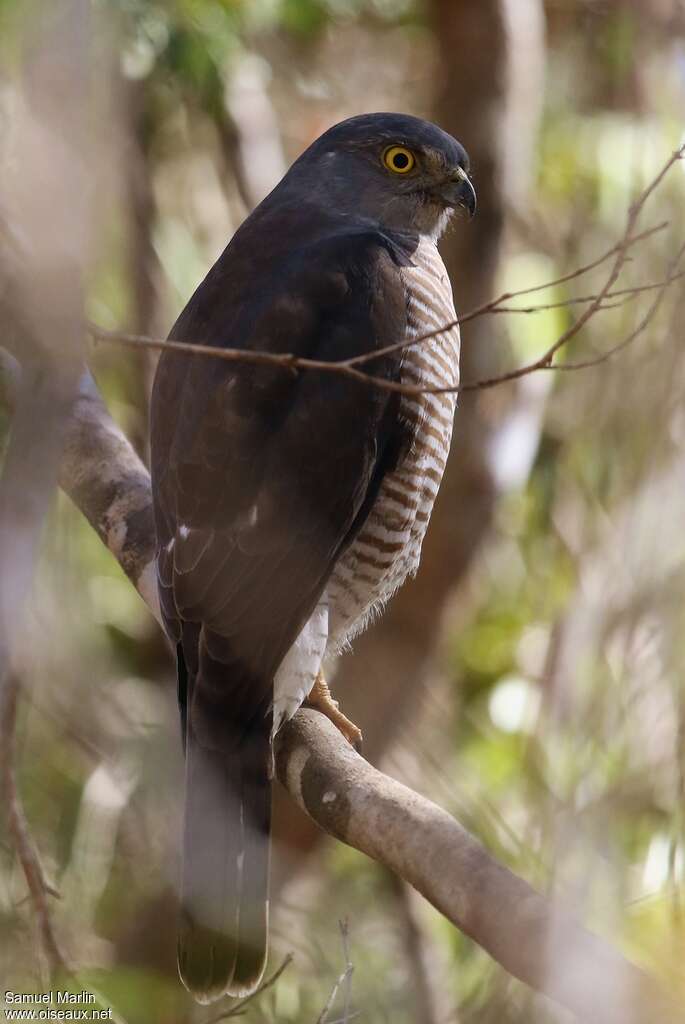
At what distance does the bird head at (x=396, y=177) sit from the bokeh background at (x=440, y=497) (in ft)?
1.96

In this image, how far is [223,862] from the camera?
300 cm

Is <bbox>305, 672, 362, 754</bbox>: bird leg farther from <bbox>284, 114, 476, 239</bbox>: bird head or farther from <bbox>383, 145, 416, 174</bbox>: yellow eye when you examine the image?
<bbox>383, 145, 416, 174</bbox>: yellow eye

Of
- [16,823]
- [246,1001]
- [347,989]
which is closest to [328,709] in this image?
[347,989]

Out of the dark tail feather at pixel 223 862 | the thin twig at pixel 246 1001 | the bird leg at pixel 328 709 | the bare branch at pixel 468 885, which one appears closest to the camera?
the bare branch at pixel 468 885

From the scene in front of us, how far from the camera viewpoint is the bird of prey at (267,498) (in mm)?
3008

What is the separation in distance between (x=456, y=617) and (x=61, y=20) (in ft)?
13.7

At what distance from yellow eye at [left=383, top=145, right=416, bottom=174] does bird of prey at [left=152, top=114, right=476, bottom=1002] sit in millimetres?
299

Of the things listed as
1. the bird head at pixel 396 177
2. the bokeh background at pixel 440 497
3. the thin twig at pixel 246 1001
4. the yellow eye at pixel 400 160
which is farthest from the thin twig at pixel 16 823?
the yellow eye at pixel 400 160

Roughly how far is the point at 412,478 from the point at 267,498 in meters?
0.47

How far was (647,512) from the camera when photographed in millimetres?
3361

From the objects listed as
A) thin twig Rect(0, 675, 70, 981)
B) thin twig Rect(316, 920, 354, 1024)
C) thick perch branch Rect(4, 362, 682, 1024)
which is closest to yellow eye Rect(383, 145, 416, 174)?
thick perch branch Rect(4, 362, 682, 1024)

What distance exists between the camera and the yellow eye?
3.96 metres

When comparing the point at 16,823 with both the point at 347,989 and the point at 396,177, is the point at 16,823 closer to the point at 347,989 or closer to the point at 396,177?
the point at 347,989

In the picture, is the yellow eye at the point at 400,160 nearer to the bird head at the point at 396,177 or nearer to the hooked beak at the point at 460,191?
the bird head at the point at 396,177
